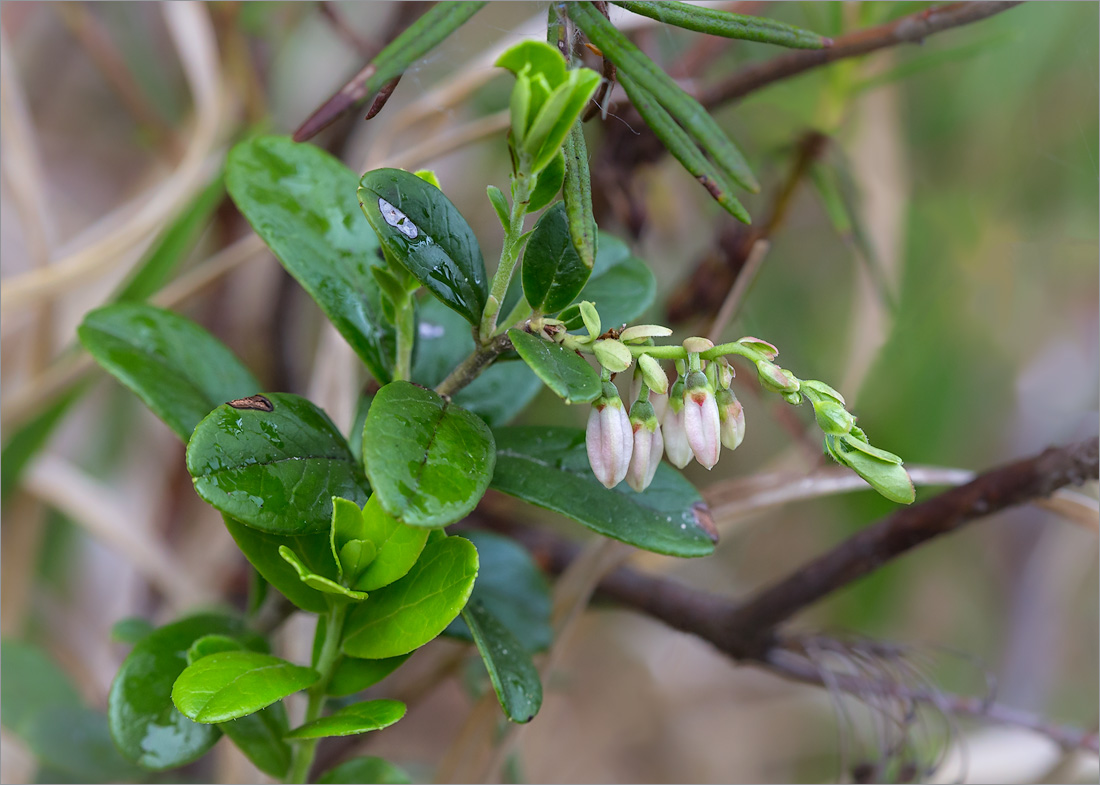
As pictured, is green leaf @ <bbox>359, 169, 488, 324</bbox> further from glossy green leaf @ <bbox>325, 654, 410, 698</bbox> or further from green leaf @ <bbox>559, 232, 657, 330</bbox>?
glossy green leaf @ <bbox>325, 654, 410, 698</bbox>

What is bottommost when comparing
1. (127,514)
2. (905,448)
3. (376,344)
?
(905,448)

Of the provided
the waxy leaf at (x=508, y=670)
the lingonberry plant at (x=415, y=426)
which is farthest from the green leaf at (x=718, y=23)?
the waxy leaf at (x=508, y=670)

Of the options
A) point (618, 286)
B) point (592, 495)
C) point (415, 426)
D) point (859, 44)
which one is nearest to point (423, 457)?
point (415, 426)

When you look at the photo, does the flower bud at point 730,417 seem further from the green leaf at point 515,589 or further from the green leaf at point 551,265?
the green leaf at point 515,589

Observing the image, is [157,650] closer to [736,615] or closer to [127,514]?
[736,615]

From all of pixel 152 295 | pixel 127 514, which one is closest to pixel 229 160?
pixel 152 295

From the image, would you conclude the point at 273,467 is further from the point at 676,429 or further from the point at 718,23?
the point at 718,23

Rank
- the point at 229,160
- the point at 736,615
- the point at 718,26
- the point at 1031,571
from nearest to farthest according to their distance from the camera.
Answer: the point at 718,26 → the point at 229,160 → the point at 736,615 → the point at 1031,571
